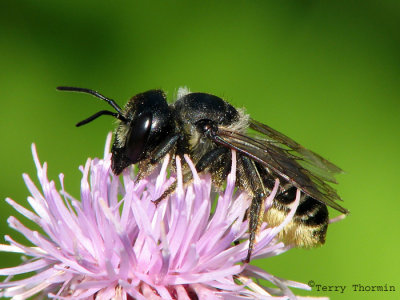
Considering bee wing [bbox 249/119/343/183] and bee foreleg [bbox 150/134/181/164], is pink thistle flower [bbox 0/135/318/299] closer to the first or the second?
bee foreleg [bbox 150/134/181/164]

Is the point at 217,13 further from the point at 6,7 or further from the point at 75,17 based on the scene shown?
the point at 6,7

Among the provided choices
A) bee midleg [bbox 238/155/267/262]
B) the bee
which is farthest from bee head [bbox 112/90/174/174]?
bee midleg [bbox 238/155/267/262]

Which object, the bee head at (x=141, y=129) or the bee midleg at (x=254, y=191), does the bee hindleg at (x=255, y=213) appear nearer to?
the bee midleg at (x=254, y=191)

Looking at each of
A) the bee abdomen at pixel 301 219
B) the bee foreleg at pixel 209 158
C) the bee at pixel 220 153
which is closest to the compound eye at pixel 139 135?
the bee at pixel 220 153

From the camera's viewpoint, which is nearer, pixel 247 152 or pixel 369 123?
pixel 247 152

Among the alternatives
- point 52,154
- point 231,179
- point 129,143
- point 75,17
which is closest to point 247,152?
point 231,179

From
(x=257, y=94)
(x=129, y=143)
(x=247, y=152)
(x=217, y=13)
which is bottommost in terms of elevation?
(x=129, y=143)

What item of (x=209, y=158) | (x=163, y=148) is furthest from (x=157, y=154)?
(x=209, y=158)
